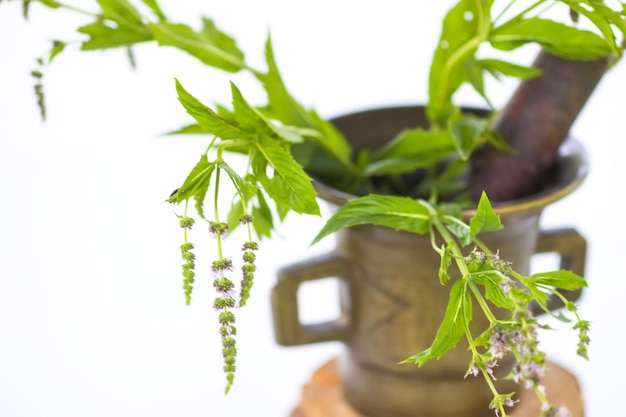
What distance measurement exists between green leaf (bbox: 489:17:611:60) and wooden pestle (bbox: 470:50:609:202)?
37 mm

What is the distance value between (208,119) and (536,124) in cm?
25

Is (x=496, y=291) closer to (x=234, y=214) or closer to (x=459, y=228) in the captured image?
(x=459, y=228)

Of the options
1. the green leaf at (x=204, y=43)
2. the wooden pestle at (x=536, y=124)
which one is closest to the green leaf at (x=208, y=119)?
the green leaf at (x=204, y=43)

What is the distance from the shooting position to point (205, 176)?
43cm

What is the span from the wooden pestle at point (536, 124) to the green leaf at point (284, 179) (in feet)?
0.68

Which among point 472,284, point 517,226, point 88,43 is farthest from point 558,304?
point 88,43

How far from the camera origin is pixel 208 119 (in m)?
0.45

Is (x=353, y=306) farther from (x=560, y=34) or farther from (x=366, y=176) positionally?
(x=560, y=34)

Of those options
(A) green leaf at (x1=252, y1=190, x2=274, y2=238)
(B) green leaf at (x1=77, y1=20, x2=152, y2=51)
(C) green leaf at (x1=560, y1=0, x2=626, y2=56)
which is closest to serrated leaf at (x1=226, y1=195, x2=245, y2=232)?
(A) green leaf at (x1=252, y1=190, x2=274, y2=238)

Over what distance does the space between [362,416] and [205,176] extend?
318mm

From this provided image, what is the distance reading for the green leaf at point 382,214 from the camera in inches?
19.2

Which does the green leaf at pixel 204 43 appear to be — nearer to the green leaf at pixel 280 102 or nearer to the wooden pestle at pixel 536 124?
the green leaf at pixel 280 102

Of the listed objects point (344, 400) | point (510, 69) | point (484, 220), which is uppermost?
point (510, 69)

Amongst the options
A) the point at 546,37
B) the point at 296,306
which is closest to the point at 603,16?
the point at 546,37
